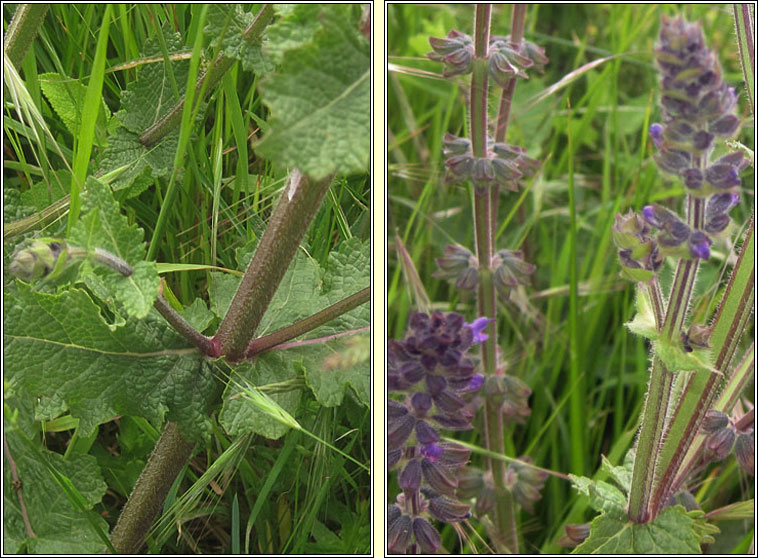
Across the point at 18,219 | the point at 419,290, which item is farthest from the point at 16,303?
the point at 419,290

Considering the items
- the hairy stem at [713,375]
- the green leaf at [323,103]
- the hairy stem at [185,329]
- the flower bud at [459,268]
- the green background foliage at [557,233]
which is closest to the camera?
the green leaf at [323,103]

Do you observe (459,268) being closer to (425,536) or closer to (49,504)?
(425,536)

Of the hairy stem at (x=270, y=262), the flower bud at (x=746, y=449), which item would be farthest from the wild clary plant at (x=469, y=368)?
the flower bud at (x=746, y=449)

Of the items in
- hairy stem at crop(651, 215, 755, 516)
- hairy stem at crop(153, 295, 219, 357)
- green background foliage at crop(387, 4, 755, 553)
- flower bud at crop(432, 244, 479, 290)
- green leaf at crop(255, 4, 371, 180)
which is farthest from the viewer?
green background foliage at crop(387, 4, 755, 553)

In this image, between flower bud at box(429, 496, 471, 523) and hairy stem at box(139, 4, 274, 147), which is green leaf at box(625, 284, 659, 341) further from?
hairy stem at box(139, 4, 274, 147)

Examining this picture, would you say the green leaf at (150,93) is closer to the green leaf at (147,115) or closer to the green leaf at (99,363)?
the green leaf at (147,115)

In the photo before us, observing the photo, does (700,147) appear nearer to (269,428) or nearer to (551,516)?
(269,428)

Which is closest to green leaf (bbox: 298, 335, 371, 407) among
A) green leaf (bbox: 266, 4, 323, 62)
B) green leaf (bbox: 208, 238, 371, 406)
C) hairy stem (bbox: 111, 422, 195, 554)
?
green leaf (bbox: 208, 238, 371, 406)
